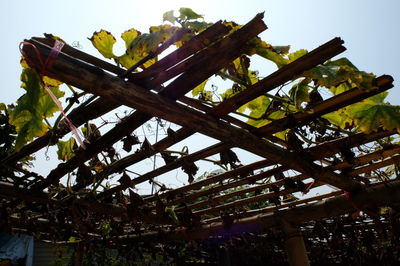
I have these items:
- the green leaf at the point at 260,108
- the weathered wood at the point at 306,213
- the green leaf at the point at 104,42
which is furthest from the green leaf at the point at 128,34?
the weathered wood at the point at 306,213

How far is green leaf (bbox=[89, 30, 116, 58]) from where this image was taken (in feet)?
4.80

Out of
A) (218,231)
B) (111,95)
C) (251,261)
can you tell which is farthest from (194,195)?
(251,261)

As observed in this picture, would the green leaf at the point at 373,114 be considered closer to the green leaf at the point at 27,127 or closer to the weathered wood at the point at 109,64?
the weathered wood at the point at 109,64

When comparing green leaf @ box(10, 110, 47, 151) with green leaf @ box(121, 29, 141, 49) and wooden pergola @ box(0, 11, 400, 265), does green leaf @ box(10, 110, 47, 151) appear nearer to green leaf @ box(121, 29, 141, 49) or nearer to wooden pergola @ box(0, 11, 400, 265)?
wooden pergola @ box(0, 11, 400, 265)

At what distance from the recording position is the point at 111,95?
3.92 feet

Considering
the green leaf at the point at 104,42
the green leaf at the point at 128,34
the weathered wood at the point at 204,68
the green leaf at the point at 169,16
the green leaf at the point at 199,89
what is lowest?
the weathered wood at the point at 204,68

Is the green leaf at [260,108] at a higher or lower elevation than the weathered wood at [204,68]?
higher

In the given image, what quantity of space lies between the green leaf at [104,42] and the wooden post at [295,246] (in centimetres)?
291

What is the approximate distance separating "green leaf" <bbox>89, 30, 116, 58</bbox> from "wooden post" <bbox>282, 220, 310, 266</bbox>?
2.91m

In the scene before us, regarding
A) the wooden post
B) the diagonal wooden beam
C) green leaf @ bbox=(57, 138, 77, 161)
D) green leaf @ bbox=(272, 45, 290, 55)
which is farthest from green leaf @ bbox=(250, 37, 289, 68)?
the wooden post

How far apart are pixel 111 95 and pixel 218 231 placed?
3.50m

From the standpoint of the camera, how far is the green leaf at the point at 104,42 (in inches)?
57.6

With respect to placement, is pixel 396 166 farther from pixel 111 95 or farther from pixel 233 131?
pixel 111 95

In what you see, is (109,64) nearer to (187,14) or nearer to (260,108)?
(187,14)
